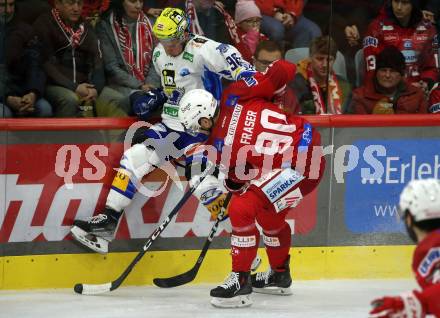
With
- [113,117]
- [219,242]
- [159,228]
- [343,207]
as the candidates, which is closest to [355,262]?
[343,207]

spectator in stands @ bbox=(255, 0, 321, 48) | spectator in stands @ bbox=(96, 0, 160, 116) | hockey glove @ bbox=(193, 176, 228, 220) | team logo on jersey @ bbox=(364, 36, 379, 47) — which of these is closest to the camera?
hockey glove @ bbox=(193, 176, 228, 220)

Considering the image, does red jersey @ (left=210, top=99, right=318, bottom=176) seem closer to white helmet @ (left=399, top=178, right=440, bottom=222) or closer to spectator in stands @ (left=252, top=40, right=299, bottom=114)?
spectator in stands @ (left=252, top=40, right=299, bottom=114)

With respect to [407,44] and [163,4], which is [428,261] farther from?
[407,44]

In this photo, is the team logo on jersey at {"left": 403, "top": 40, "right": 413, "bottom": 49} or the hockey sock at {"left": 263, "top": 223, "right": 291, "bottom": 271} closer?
the hockey sock at {"left": 263, "top": 223, "right": 291, "bottom": 271}

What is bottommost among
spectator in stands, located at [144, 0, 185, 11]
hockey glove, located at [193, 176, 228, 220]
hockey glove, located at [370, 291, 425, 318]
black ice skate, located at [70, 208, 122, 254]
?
black ice skate, located at [70, 208, 122, 254]

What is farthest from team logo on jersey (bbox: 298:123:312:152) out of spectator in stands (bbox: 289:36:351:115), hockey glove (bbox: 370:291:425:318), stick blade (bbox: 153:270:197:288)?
hockey glove (bbox: 370:291:425:318)

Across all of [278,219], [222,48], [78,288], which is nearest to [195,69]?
[222,48]

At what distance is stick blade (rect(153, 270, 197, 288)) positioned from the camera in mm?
6121

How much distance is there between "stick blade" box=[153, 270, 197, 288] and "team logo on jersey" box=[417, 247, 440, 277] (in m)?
2.39

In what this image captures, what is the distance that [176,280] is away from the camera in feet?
20.2

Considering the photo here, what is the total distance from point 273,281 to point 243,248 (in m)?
0.52

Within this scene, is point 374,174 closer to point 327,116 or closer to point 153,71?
point 327,116

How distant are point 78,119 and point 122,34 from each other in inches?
21.4

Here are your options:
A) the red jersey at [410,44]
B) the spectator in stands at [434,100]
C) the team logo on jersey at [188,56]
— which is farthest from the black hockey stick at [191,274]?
the spectator in stands at [434,100]
